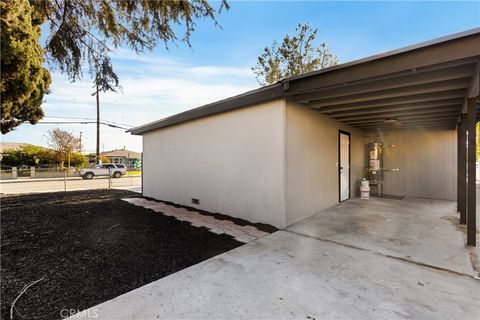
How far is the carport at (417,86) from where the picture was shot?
240 centimetres

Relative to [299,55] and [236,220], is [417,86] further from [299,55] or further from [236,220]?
[299,55]

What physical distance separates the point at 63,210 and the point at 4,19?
4061 mm

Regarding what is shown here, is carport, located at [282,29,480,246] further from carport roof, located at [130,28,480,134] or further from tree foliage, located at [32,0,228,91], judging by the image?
tree foliage, located at [32,0,228,91]

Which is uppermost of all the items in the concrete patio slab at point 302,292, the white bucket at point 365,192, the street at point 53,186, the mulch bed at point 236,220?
the white bucket at point 365,192

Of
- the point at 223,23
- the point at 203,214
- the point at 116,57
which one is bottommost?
the point at 203,214

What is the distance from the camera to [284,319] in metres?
1.71

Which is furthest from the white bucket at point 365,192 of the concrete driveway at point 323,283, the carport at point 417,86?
the concrete driveway at point 323,283

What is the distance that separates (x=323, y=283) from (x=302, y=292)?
0.29 m

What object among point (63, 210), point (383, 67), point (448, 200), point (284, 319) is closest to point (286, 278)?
point (284, 319)

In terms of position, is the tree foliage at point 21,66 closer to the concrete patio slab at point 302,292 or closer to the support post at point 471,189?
the concrete patio slab at point 302,292

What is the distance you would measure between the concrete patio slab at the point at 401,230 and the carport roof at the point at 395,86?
2166 mm

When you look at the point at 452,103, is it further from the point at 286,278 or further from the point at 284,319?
the point at 284,319

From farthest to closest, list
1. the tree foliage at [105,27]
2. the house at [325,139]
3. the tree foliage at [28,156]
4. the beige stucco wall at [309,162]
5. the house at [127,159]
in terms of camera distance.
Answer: the house at [127,159]
the tree foliage at [28,156]
the beige stucco wall at [309,162]
the tree foliage at [105,27]
the house at [325,139]

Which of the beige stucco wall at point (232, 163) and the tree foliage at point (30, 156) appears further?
the tree foliage at point (30, 156)
